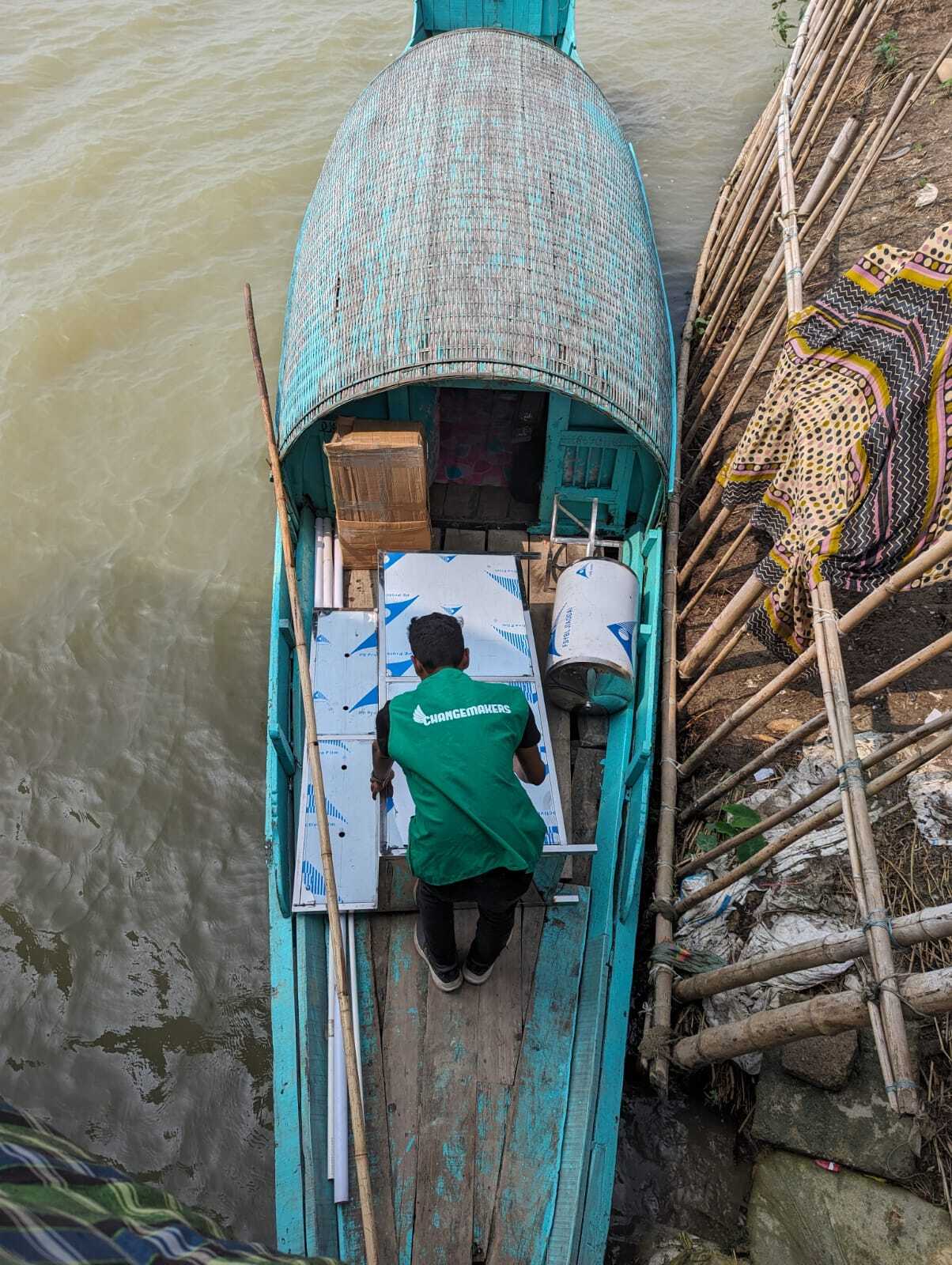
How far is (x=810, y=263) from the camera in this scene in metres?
4.96

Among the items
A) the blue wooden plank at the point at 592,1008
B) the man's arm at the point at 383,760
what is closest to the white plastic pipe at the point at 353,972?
the man's arm at the point at 383,760

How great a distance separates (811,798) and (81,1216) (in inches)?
113

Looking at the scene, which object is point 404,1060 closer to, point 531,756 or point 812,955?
point 531,756

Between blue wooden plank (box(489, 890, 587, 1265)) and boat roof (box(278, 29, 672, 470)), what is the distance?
9.74 ft

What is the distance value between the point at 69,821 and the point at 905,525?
5.14 m

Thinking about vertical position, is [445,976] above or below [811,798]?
below

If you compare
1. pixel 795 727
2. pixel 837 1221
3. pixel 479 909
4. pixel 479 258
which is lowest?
pixel 837 1221

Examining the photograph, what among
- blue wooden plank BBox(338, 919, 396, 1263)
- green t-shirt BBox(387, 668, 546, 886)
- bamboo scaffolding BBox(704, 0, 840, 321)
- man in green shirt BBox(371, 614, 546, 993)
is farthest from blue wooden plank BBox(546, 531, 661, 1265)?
bamboo scaffolding BBox(704, 0, 840, 321)

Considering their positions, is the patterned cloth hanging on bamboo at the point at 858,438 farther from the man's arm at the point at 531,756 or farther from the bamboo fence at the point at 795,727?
the man's arm at the point at 531,756

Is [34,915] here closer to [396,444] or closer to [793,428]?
[396,444]

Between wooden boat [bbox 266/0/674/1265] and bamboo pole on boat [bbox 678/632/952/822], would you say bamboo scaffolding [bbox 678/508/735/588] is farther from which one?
bamboo pole on boat [bbox 678/632/952/822]

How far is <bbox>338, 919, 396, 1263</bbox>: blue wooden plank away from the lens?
10.4 ft

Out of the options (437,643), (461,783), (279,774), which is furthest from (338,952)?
(279,774)

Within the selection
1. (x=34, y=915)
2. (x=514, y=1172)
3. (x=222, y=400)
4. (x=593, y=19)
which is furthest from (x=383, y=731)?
(x=593, y=19)
